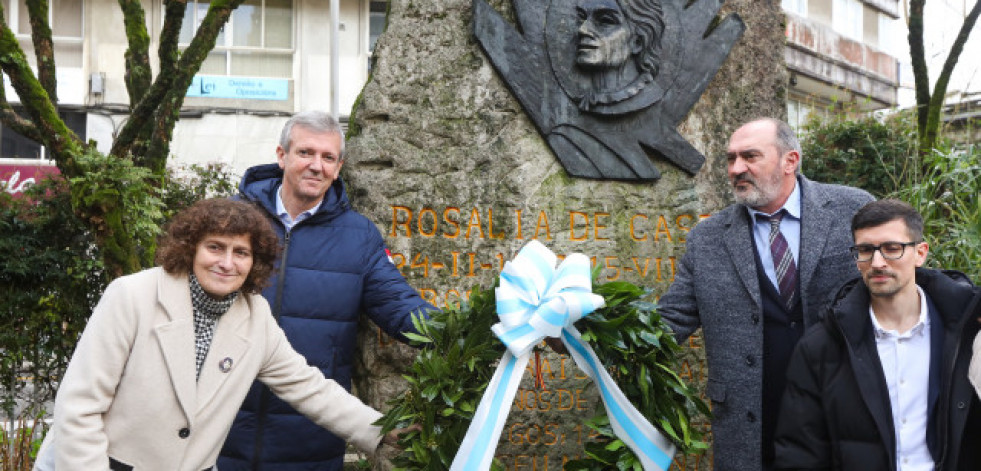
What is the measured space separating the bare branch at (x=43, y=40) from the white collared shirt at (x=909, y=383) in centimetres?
537

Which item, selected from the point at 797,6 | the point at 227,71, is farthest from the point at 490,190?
the point at 797,6

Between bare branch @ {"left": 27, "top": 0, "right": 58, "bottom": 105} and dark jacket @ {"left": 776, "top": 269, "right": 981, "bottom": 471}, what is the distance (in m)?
5.19

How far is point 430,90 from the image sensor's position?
4086 millimetres

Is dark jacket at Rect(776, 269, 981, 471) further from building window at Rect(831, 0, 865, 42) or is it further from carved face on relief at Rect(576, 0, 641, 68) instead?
building window at Rect(831, 0, 865, 42)

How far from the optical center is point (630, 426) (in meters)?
3.03

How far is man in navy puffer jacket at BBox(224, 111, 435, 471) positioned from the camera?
10.6 ft

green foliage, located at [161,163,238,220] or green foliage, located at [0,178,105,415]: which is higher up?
green foliage, located at [161,163,238,220]

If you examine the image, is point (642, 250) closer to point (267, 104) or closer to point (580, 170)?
point (580, 170)

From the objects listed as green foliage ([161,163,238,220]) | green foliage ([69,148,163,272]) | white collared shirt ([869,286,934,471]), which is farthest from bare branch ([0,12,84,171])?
white collared shirt ([869,286,934,471])

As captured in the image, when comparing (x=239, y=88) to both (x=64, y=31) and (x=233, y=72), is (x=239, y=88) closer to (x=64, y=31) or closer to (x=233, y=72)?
(x=233, y=72)

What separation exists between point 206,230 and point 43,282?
3373 mm

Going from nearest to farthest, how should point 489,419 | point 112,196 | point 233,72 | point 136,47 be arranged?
1. point 489,419
2. point 112,196
3. point 136,47
4. point 233,72

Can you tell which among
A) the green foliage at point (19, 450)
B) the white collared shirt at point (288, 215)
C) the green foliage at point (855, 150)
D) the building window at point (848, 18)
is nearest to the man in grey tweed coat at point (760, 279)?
the white collared shirt at point (288, 215)

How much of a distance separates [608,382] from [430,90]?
1734 mm
